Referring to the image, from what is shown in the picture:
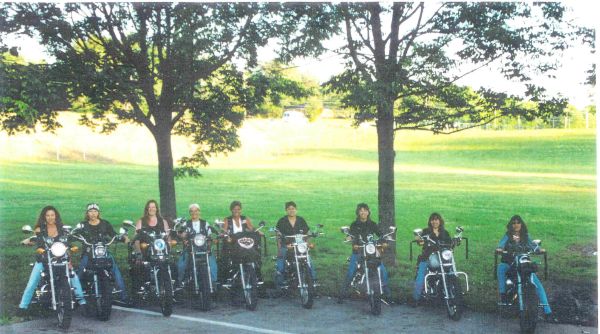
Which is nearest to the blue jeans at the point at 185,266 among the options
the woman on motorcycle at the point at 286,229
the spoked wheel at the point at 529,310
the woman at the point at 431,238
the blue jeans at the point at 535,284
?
the woman on motorcycle at the point at 286,229

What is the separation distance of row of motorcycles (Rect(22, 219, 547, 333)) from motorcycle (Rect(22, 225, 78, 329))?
11 millimetres

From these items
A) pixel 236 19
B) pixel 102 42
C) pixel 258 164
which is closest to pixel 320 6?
pixel 236 19

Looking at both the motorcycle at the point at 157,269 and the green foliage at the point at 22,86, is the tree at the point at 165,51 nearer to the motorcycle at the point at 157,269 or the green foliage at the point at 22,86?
the green foliage at the point at 22,86

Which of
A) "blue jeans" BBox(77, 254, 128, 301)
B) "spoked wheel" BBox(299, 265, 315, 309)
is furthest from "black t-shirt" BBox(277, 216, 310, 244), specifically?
"blue jeans" BBox(77, 254, 128, 301)

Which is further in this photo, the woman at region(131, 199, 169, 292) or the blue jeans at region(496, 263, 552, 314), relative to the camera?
the woman at region(131, 199, 169, 292)

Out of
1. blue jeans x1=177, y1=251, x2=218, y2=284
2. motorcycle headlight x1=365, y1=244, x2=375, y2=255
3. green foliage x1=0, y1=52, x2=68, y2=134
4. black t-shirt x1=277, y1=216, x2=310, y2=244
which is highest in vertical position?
green foliage x1=0, y1=52, x2=68, y2=134

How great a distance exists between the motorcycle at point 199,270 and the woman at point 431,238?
272 cm

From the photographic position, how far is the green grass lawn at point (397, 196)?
1178cm

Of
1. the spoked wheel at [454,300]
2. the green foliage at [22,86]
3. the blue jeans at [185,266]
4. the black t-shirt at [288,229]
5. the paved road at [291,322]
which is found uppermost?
the green foliage at [22,86]

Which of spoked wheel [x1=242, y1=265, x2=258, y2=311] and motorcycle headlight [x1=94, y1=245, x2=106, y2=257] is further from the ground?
motorcycle headlight [x1=94, y1=245, x2=106, y2=257]

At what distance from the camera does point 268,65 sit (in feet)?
41.0

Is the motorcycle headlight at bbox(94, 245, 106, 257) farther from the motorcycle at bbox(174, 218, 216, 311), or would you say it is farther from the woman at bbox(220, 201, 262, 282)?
the woman at bbox(220, 201, 262, 282)

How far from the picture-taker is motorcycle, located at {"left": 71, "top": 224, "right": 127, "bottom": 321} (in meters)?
7.75

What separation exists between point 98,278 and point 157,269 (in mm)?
704
